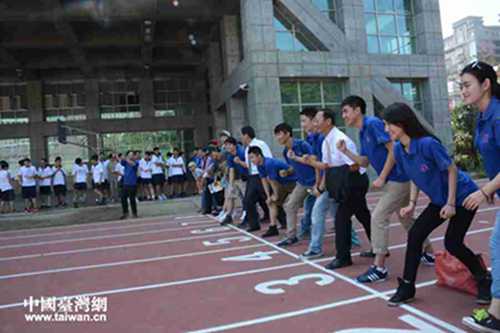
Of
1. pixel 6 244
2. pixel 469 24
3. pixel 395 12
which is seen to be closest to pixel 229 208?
pixel 6 244

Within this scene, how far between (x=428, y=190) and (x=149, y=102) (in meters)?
24.1

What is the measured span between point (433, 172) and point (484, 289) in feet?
3.42

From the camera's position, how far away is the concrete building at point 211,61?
52.1ft

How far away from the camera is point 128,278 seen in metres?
4.92

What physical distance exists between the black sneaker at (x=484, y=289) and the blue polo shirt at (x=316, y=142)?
2.57 meters

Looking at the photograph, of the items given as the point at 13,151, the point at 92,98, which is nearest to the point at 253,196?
the point at 92,98

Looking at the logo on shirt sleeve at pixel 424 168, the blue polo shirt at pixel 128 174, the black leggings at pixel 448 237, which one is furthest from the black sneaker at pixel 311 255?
the blue polo shirt at pixel 128 174

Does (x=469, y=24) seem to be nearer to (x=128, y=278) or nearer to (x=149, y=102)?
(x=149, y=102)

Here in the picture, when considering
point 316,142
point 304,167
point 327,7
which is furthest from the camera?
point 327,7

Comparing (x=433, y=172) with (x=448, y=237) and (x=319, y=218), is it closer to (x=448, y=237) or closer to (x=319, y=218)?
(x=448, y=237)

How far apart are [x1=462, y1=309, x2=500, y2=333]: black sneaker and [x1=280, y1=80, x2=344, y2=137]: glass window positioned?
13.2m

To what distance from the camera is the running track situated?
128 inches

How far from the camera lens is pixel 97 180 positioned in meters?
15.7

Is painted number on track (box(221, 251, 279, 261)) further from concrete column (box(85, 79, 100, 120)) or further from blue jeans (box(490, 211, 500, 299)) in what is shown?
concrete column (box(85, 79, 100, 120))
